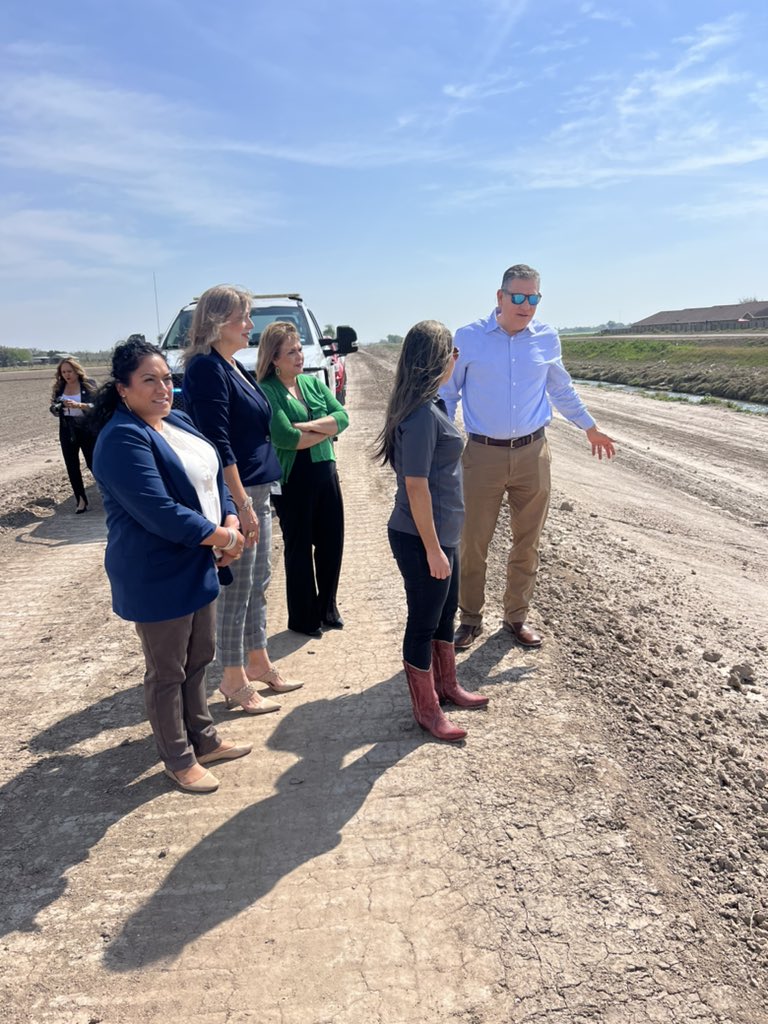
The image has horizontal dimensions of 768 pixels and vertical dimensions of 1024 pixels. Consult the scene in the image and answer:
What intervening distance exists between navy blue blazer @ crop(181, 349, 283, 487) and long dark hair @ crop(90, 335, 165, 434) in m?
0.56

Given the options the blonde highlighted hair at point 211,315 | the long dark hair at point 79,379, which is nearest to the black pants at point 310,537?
the blonde highlighted hair at point 211,315

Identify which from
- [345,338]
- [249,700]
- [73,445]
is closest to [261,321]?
[345,338]

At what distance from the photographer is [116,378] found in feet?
9.49

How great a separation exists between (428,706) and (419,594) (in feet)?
1.97

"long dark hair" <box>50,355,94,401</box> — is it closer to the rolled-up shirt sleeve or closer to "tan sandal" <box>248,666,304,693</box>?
"tan sandal" <box>248,666,304,693</box>

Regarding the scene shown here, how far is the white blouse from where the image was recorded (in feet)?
9.96

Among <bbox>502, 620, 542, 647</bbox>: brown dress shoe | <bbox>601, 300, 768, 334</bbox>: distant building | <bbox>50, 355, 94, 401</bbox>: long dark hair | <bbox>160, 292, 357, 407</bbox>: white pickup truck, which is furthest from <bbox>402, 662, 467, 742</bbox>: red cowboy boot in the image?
<bbox>601, 300, 768, 334</bbox>: distant building

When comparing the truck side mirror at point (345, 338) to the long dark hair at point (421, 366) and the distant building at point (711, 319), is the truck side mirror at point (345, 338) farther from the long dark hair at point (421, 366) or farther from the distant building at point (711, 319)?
the distant building at point (711, 319)

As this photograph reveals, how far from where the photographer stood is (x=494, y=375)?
14.4 ft

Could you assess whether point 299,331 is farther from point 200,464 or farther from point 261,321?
point 200,464

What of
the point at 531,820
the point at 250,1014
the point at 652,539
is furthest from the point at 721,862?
the point at 652,539

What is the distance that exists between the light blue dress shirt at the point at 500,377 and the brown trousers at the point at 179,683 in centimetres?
202

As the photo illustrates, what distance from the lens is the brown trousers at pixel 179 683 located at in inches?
120

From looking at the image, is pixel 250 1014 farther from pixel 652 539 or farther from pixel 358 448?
pixel 358 448
